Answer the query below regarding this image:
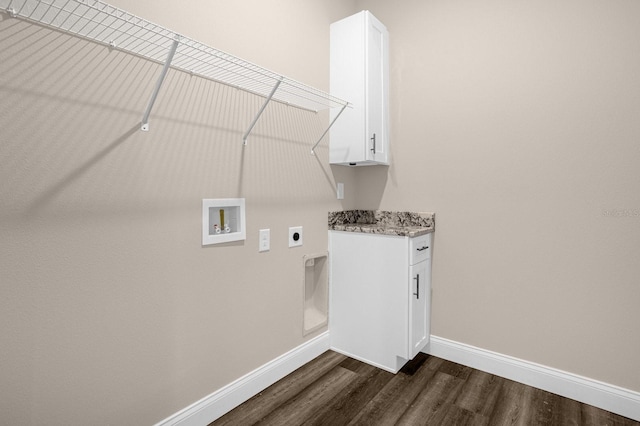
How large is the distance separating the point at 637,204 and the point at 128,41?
7.96 ft

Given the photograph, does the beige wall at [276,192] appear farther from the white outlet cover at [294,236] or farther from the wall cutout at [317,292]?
the wall cutout at [317,292]

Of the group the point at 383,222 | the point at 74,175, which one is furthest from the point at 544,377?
the point at 74,175

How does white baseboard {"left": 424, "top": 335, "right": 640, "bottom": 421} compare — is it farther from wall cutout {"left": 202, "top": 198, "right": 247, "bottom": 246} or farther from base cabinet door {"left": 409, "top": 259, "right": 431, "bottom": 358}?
wall cutout {"left": 202, "top": 198, "right": 247, "bottom": 246}

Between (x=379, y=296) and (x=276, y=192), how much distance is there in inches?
36.7

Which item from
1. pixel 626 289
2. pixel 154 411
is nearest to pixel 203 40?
pixel 154 411

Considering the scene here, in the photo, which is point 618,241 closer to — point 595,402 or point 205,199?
point 595,402

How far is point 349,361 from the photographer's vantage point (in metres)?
2.20

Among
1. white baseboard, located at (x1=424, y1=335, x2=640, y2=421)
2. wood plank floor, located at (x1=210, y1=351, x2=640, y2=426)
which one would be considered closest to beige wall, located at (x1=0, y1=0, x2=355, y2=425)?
wood plank floor, located at (x1=210, y1=351, x2=640, y2=426)

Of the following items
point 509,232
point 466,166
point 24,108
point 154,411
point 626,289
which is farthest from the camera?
point 466,166

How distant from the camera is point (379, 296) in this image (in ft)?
6.86

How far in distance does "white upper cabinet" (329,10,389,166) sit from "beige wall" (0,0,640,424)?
0.38 feet

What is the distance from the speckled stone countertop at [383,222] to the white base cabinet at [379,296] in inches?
1.7

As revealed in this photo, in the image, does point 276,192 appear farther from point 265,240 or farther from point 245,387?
point 245,387

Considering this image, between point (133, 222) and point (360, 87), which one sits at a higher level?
point (360, 87)
